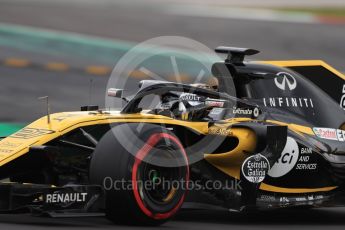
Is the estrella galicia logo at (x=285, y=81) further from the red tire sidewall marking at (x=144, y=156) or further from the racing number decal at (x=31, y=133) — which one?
the racing number decal at (x=31, y=133)

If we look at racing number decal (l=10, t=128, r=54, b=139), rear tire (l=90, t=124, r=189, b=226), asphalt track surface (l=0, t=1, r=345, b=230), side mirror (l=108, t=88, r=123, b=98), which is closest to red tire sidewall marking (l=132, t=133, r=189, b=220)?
rear tire (l=90, t=124, r=189, b=226)

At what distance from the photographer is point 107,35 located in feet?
81.3

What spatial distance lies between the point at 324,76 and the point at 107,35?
14.2 meters

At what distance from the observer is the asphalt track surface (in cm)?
950

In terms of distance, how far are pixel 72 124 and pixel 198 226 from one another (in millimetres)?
1560

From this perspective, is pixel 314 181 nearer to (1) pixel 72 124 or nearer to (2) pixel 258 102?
(2) pixel 258 102

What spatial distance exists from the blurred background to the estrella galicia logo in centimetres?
552

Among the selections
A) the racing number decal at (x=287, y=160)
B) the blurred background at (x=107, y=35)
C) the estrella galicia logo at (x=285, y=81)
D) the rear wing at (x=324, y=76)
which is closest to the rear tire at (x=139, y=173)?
the racing number decal at (x=287, y=160)

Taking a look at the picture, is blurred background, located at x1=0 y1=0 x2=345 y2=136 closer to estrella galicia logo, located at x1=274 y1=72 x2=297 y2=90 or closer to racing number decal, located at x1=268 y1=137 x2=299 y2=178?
estrella galicia logo, located at x1=274 y1=72 x2=297 y2=90

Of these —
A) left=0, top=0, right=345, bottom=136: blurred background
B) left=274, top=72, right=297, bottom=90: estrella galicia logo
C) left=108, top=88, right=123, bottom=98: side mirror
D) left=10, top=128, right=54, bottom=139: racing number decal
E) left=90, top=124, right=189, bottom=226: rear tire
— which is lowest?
left=90, top=124, right=189, bottom=226: rear tire

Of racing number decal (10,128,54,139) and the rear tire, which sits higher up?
racing number decal (10,128,54,139)

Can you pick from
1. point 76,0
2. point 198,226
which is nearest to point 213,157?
point 198,226

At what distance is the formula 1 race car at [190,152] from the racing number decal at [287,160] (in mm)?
10

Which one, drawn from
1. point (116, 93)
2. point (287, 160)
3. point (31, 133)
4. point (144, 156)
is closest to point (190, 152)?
point (144, 156)
